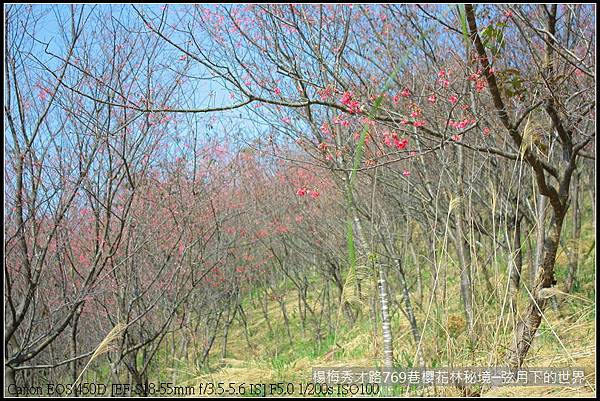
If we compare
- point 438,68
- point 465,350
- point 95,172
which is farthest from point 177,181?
point 465,350

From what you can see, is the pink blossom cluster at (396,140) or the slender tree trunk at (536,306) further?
the pink blossom cluster at (396,140)

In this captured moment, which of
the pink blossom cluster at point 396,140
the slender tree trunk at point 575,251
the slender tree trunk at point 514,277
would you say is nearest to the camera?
the slender tree trunk at point 514,277

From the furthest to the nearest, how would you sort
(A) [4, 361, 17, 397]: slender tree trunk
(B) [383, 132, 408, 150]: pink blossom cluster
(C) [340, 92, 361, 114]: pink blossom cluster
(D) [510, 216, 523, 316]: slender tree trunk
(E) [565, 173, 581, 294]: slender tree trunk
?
1. (E) [565, 173, 581, 294]: slender tree trunk
2. (A) [4, 361, 17, 397]: slender tree trunk
3. (B) [383, 132, 408, 150]: pink blossom cluster
4. (C) [340, 92, 361, 114]: pink blossom cluster
5. (D) [510, 216, 523, 316]: slender tree trunk

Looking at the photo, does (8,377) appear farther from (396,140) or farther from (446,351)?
(396,140)

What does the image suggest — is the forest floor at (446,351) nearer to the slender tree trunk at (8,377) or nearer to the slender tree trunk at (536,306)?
the slender tree trunk at (536,306)

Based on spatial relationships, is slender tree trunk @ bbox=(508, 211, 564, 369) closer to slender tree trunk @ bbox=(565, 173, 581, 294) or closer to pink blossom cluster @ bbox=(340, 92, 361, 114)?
pink blossom cluster @ bbox=(340, 92, 361, 114)

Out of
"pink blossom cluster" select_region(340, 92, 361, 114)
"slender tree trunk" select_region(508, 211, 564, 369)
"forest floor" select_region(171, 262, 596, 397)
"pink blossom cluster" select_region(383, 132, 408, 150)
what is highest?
"pink blossom cluster" select_region(340, 92, 361, 114)

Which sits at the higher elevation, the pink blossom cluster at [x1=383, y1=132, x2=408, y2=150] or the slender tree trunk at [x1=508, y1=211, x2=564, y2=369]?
the pink blossom cluster at [x1=383, y1=132, x2=408, y2=150]

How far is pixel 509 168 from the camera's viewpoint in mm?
4660

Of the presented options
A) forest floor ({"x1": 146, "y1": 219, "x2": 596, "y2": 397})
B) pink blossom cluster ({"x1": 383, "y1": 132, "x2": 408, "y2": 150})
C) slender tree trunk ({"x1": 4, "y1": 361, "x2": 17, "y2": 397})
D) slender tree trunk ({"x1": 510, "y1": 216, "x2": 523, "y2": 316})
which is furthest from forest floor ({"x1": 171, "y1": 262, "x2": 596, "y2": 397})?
slender tree trunk ({"x1": 4, "y1": 361, "x2": 17, "y2": 397})

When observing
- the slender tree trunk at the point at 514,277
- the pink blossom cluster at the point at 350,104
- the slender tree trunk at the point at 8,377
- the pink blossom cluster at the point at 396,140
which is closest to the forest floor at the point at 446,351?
the slender tree trunk at the point at 514,277

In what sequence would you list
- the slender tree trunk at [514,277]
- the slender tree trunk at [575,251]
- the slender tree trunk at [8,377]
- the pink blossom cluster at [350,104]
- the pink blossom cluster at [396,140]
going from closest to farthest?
1. the slender tree trunk at [514,277]
2. the pink blossom cluster at [350,104]
3. the pink blossom cluster at [396,140]
4. the slender tree trunk at [8,377]
5. the slender tree trunk at [575,251]

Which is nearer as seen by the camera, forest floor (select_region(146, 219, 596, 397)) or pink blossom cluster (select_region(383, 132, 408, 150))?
forest floor (select_region(146, 219, 596, 397))

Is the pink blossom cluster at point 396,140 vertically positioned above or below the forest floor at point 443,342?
above
